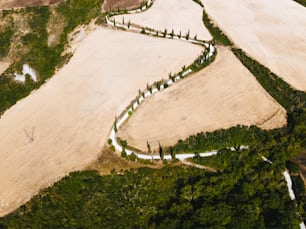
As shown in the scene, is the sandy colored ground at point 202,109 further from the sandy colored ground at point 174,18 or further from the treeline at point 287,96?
the sandy colored ground at point 174,18

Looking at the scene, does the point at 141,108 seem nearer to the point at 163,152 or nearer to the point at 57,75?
the point at 163,152

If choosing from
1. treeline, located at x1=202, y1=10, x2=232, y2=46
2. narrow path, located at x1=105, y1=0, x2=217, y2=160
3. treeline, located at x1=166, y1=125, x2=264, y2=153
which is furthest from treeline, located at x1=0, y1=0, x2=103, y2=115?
treeline, located at x1=166, y1=125, x2=264, y2=153

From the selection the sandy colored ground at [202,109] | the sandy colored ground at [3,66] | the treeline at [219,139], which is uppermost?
the sandy colored ground at [3,66]

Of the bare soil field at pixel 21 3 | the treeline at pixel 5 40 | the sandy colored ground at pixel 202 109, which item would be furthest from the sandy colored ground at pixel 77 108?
the bare soil field at pixel 21 3

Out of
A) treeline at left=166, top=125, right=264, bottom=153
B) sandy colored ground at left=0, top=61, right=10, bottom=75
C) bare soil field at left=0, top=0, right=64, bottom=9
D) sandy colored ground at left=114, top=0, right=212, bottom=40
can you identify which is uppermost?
bare soil field at left=0, top=0, right=64, bottom=9

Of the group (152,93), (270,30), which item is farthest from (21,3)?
(270,30)

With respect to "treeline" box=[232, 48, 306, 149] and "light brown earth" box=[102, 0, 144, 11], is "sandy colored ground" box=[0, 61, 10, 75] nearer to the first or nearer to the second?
"light brown earth" box=[102, 0, 144, 11]

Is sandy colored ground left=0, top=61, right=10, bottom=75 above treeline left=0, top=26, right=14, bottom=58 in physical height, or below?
below

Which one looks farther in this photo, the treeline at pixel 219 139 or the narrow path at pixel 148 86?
the treeline at pixel 219 139
